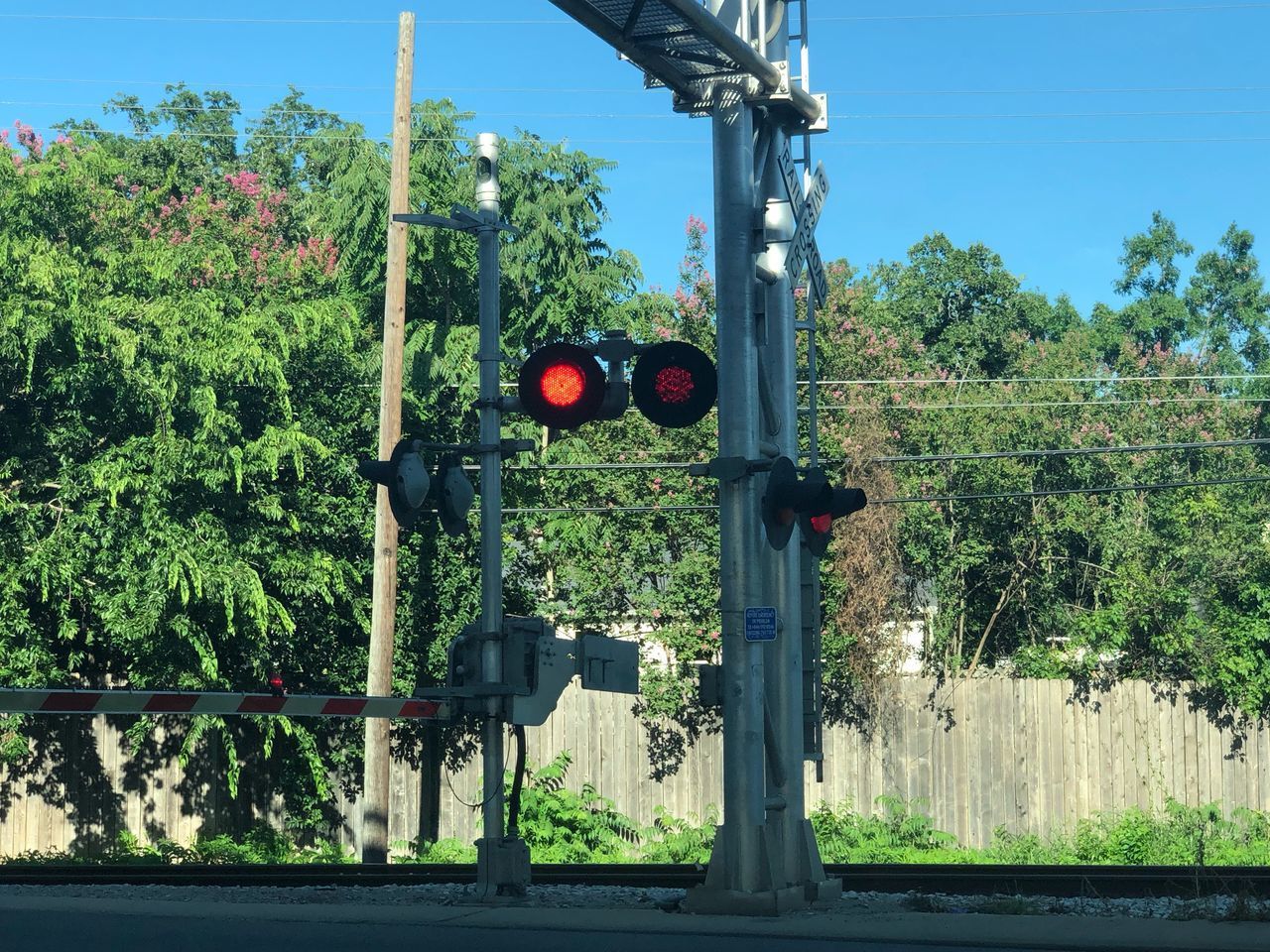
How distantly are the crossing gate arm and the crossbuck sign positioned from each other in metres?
3.87

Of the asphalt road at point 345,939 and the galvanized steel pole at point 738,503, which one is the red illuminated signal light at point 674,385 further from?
the asphalt road at point 345,939

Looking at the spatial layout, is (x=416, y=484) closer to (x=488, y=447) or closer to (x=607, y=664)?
(x=488, y=447)

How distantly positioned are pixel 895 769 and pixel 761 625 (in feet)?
39.0

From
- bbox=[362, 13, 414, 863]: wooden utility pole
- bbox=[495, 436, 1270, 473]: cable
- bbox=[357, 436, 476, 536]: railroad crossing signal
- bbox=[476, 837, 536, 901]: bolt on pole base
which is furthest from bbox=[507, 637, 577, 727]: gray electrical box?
bbox=[495, 436, 1270, 473]: cable

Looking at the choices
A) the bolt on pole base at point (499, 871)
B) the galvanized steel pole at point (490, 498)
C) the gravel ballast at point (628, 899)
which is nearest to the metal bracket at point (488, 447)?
the galvanized steel pole at point (490, 498)

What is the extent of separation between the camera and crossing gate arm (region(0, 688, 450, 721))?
9680mm

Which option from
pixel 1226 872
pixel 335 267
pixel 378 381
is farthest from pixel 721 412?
pixel 335 267

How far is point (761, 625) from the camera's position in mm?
10102

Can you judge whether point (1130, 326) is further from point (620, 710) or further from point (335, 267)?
point (620, 710)

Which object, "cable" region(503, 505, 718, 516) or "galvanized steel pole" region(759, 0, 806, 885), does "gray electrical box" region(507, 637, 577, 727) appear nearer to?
"galvanized steel pole" region(759, 0, 806, 885)

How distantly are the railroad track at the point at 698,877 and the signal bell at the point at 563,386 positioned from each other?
13.5 feet

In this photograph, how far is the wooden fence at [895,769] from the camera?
67.8 feet

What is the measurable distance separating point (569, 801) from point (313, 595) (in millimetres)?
4379

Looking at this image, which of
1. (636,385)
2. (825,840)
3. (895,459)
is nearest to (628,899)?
(636,385)
